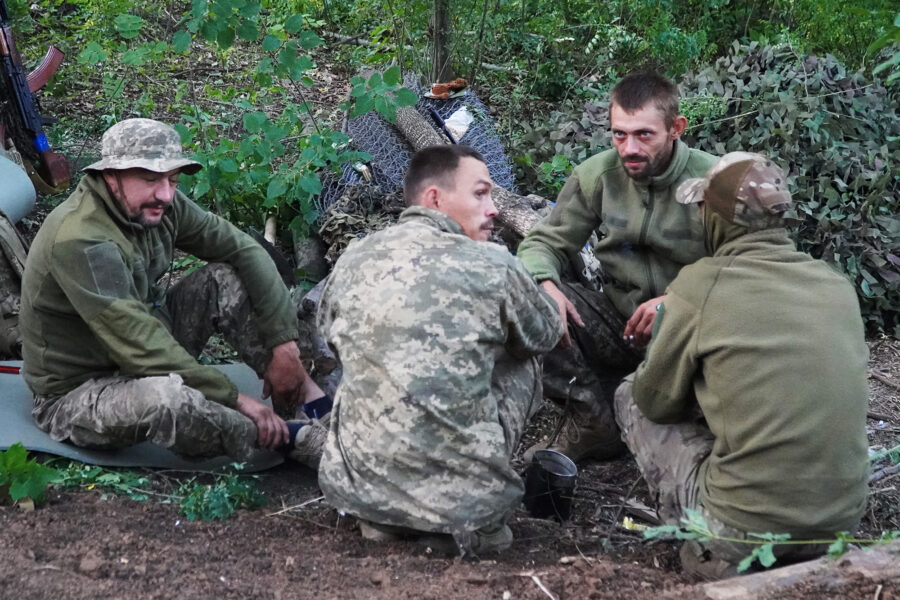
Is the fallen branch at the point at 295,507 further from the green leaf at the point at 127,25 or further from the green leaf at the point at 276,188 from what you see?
the green leaf at the point at 127,25

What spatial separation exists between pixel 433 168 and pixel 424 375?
0.87m

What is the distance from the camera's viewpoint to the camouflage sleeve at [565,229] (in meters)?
4.70

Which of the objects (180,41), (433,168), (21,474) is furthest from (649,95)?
(21,474)

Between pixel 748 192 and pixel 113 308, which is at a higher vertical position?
pixel 748 192

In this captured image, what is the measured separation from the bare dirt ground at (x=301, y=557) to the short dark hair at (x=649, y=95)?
1727mm

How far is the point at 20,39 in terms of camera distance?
957 cm

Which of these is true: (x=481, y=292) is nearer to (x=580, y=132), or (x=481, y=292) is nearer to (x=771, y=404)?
(x=771, y=404)

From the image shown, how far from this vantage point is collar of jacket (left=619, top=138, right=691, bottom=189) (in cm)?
442

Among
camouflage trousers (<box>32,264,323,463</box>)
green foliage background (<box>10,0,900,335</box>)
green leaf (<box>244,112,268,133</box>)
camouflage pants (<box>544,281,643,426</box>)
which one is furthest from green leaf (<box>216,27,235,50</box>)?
camouflage pants (<box>544,281,643,426</box>)

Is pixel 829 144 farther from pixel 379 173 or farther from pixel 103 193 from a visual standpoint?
pixel 103 193

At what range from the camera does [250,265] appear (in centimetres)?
459

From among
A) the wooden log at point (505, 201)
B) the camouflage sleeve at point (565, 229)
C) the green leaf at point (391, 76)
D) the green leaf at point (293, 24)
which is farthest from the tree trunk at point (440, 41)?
Answer: the camouflage sleeve at point (565, 229)

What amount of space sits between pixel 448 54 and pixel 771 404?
6419 mm

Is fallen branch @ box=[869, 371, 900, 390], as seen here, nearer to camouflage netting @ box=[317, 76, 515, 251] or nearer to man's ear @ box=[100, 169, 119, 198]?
camouflage netting @ box=[317, 76, 515, 251]
